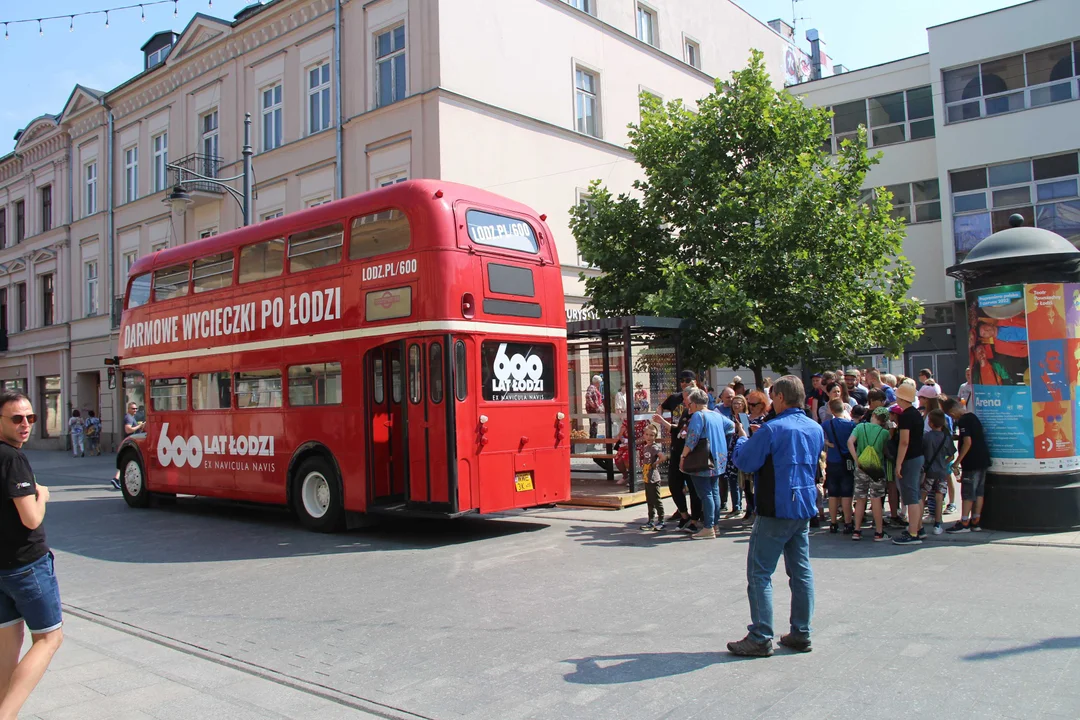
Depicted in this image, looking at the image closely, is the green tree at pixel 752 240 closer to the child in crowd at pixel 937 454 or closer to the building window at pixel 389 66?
the child in crowd at pixel 937 454

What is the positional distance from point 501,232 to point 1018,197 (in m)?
21.1

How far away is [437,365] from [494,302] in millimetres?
1127

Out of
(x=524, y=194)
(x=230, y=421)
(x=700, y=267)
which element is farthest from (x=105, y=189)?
(x=700, y=267)

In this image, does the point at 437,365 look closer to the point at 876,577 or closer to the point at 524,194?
the point at 876,577

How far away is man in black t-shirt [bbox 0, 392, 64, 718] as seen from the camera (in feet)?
13.6

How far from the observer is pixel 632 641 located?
19.2ft

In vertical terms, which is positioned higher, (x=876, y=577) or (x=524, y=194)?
(x=524, y=194)

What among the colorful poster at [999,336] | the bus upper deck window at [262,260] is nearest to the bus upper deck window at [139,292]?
the bus upper deck window at [262,260]

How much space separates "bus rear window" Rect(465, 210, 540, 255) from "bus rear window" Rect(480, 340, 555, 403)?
4.10 feet

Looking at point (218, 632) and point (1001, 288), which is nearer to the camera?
point (218, 632)

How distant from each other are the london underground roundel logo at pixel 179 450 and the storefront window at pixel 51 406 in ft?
77.5

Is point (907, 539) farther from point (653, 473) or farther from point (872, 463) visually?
point (653, 473)

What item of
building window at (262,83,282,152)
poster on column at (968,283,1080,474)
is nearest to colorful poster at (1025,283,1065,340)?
poster on column at (968,283,1080,474)

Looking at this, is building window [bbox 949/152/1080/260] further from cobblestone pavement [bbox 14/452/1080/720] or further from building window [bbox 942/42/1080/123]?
cobblestone pavement [bbox 14/452/1080/720]
